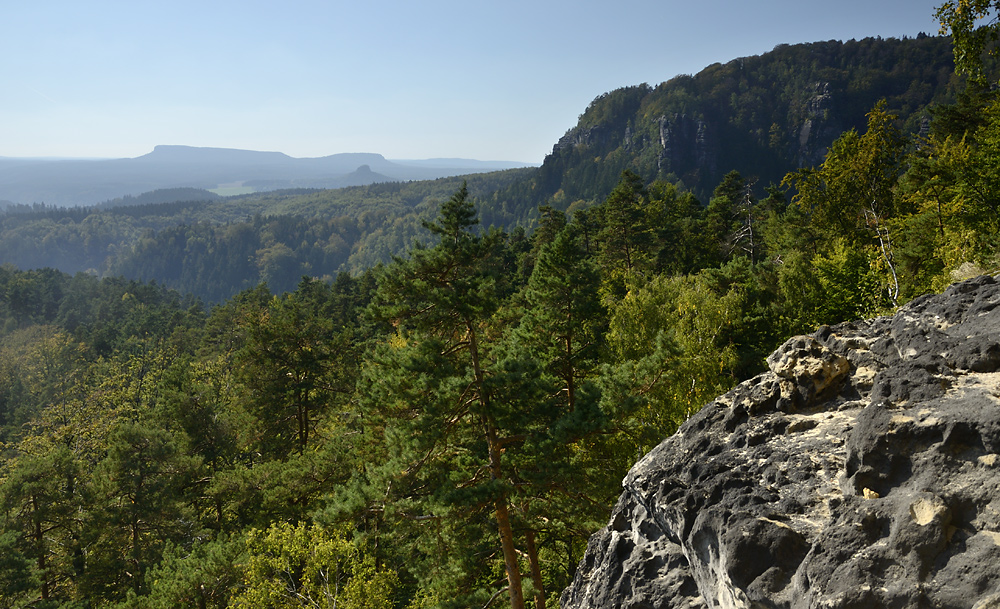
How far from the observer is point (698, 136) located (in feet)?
564

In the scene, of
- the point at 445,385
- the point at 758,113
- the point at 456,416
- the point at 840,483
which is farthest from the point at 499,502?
the point at 758,113

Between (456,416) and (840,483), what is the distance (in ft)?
29.6

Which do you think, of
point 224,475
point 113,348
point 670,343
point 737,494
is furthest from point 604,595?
point 113,348

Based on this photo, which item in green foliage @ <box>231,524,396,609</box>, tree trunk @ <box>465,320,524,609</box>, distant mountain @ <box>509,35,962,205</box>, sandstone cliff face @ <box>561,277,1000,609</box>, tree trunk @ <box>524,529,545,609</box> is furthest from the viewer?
distant mountain @ <box>509,35,962,205</box>

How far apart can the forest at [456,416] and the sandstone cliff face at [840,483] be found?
246 inches

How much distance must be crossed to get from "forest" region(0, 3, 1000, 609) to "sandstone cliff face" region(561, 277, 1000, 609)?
625cm

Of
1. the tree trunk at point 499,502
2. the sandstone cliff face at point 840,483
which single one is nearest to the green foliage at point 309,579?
the tree trunk at point 499,502

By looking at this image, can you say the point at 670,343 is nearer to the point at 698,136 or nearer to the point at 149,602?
the point at 149,602

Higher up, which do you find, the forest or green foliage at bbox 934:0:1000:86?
green foliage at bbox 934:0:1000:86

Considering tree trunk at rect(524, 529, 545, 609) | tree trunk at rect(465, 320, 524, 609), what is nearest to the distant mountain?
tree trunk at rect(524, 529, 545, 609)

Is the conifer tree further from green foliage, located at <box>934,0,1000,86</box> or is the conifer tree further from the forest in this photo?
green foliage, located at <box>934,0,1000,86</box>

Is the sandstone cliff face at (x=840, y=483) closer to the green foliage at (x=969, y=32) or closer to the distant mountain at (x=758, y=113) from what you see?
the green foliage at (x=969, y=32)

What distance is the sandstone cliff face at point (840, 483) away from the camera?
3.30 metres

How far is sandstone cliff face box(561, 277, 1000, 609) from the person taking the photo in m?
3.30
